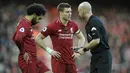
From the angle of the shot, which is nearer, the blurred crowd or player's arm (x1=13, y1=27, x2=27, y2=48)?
player's arm (x1=13, y1=27, x2=27, y2=48)

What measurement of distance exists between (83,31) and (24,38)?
8930 mm

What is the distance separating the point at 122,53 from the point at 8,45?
439 cm

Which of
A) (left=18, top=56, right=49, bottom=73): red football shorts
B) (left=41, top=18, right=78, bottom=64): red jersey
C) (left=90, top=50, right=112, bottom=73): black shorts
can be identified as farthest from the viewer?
(left=41, top=18, right=78, bottom=64): red jersey

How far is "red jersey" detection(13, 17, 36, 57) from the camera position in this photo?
9688mm

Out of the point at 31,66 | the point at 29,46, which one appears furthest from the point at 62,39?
the point at 31,66

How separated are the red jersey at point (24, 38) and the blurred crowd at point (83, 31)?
7.28m

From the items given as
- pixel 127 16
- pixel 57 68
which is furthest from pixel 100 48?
pixel 127 16

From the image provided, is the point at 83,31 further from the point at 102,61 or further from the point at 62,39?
the point at 102,61

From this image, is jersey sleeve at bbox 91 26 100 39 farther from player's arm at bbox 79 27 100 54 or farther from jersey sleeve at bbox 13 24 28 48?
jersey sleeve at bbox 13 24 28 48

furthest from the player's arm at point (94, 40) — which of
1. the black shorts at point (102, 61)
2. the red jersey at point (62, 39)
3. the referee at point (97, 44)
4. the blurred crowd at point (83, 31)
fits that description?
A: the blurred crowd at point (83, 31)

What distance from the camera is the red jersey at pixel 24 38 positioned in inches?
381

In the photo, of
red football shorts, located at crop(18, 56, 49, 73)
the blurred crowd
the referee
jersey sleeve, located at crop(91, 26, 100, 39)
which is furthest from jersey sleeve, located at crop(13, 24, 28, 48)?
the blurred crowd

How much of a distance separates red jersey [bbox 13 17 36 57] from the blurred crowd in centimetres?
728

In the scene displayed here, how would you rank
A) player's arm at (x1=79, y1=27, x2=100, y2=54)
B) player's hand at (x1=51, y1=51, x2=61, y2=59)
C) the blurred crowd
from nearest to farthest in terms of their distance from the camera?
1. player's arm at (x1=79, y1=27, x2=100, y2=54)
2. player's hand at (x1=51, y1=51, x2=61, y2=59)
3. the blurred crowd
